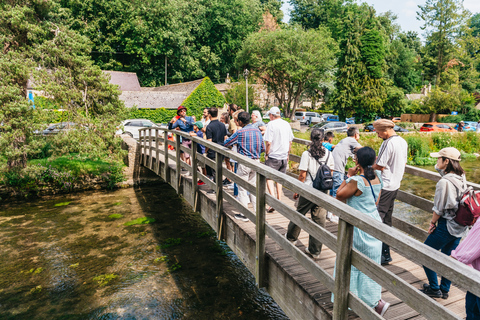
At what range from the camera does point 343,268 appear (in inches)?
101

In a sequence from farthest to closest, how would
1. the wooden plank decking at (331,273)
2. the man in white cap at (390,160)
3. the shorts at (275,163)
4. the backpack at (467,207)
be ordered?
the shorts at (275,163), the man in white cap at (390,160), the backpack at (467,207), the wooden plank decking at (331,273)

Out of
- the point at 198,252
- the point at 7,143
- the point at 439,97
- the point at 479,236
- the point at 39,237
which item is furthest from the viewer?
the point at 439,97

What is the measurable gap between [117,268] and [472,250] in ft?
25.0

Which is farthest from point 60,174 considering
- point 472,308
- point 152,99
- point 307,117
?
point 307,117

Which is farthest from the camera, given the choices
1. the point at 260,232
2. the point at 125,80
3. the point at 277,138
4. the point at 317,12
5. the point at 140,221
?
the point at 317,12

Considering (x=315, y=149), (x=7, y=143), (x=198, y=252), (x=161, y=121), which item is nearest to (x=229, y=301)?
(x=198, y=252)

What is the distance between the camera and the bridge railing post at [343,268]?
8.25ft

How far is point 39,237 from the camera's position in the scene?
33.1 feet

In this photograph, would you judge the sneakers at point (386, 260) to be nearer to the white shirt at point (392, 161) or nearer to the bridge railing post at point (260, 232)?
the white shirt at point (392, 161)

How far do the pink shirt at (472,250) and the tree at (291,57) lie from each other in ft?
104

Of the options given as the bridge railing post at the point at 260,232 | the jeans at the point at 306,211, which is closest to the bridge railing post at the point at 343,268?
the bridge railing post at the point at 260,232

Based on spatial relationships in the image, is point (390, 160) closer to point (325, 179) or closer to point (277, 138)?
point (325, 179)

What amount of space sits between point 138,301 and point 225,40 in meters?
50.8

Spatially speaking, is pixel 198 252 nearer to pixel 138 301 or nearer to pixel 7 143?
pixel 138 301
